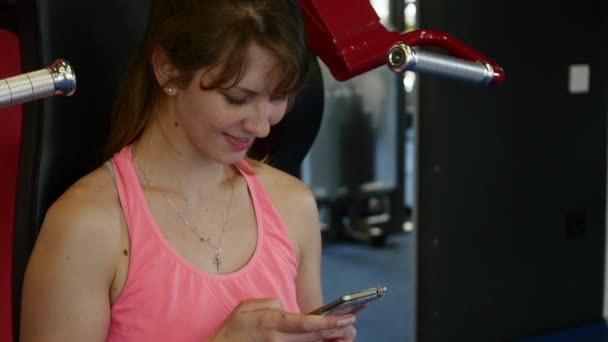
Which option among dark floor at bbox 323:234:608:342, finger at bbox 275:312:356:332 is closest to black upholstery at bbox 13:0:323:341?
finger at bbox 275:312:356:332

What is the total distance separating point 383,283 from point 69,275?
2740 millimetres

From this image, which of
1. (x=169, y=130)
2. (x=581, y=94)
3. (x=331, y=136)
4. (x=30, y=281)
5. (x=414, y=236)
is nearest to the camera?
(x=30, y=281)

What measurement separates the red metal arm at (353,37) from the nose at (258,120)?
0.10m

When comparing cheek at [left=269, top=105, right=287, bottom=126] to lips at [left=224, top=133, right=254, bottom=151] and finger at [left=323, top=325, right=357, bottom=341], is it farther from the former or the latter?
finger at [left=323, top=325, right=357, bottom=341]

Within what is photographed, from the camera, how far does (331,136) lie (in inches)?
162

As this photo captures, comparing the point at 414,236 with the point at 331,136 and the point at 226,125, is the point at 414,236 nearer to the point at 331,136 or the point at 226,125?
the point at 331,136

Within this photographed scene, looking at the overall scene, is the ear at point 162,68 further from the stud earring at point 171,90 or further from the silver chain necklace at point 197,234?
the silver chain necklace at point 197,234

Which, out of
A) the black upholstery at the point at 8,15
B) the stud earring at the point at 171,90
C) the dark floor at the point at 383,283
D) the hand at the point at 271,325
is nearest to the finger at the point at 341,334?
the hand at the point at 271,325

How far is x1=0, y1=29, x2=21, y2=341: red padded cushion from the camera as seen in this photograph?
3.55 feet

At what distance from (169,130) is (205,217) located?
0.47 feet

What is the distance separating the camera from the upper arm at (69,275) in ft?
3.15

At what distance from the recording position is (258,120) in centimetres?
101

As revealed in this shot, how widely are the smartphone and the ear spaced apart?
0.34 meters

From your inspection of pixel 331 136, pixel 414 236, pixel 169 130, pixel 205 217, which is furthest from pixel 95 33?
pixel 331 136
